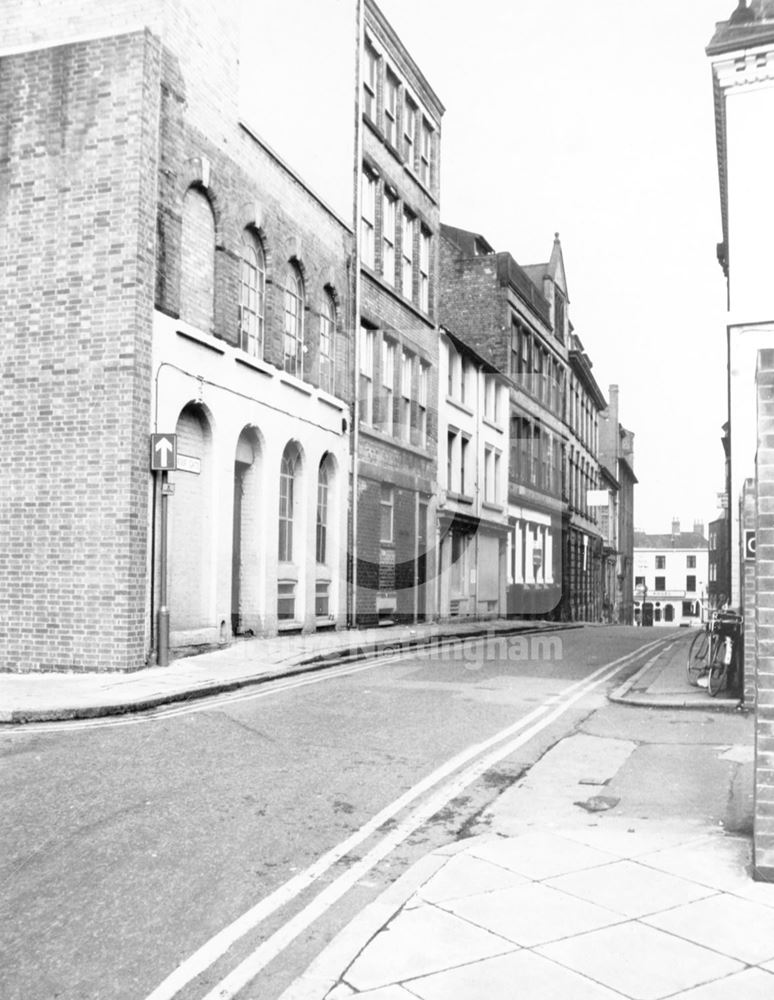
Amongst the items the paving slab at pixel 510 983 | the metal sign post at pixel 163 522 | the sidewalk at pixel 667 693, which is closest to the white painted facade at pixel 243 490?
the metal sign post at pixel 163 522

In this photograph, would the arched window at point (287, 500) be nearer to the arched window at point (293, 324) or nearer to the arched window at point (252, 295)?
the arched window at point (293, 324)

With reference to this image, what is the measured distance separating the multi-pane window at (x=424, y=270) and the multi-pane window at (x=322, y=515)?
765cm

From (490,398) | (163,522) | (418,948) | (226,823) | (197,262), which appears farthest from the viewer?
(490,398)

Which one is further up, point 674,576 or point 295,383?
point 295,383

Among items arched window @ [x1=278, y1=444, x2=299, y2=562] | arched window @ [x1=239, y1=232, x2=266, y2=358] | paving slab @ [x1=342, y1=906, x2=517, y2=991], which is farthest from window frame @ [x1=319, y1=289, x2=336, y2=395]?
paving slab @ [x1=342, y1=906, x2=517, y2=991]

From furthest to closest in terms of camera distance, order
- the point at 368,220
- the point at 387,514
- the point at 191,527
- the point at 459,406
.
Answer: the point at 459,406, the point at 387,514, the point at 368,220, the point at 191,527

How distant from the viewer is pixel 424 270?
1079 inches

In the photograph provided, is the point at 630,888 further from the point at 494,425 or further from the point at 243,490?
the point at 494,425

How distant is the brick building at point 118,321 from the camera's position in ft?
43.0

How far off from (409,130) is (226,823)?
23.5 meters

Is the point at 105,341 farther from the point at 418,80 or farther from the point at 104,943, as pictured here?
the point at 418,80

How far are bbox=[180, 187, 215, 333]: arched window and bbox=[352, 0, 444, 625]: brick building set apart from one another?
6.74m

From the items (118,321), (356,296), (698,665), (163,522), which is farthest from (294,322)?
(698,665)

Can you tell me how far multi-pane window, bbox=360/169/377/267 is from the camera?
75.7 feet
